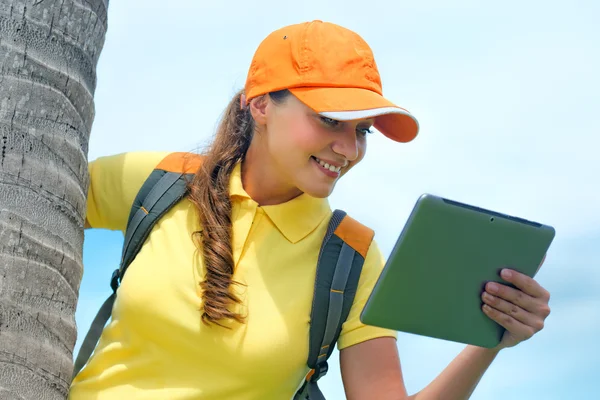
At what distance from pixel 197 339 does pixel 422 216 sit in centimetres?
116

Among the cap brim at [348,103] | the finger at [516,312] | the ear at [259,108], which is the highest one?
the cap brim at [348,103]

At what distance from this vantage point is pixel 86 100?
3.74 metres

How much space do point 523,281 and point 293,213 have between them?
1.19 meters

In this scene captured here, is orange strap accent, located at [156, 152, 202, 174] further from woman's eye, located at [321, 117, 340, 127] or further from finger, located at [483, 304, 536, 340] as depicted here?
finger, located at [483, 304, 536, 340]

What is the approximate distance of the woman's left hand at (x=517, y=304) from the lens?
3.42m

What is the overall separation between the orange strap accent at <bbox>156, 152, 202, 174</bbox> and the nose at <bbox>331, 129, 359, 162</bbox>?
78 centimetres

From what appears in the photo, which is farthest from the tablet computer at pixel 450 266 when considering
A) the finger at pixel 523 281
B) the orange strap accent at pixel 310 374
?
the orange strap accent at pixel 310 374

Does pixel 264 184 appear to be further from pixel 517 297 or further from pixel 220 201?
pixel 517 297

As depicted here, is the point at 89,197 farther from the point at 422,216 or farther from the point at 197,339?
the point at 422,216

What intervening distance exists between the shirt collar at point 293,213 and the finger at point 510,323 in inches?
40.0

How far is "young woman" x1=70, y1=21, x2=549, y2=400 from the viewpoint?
375 centimetres

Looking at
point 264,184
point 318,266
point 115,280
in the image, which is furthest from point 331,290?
point 115,280

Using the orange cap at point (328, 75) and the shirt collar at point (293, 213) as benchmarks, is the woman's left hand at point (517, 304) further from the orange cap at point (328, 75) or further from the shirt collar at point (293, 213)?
the shirt collar at point (293, 213)

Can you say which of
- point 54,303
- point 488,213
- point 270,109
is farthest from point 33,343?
point 488,213
